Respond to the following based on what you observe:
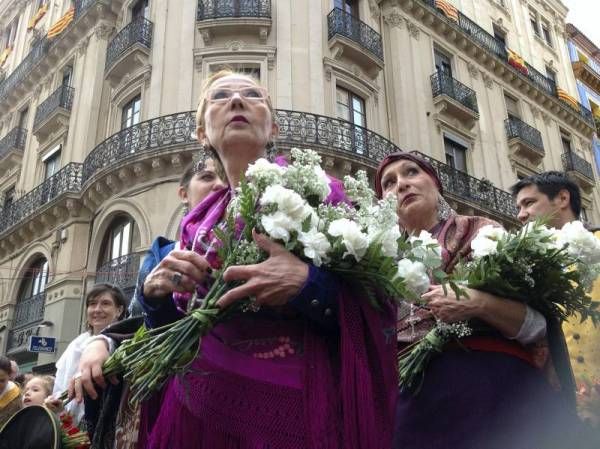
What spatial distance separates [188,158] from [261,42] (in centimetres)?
392

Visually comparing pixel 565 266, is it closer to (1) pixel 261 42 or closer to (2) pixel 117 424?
(2) pixel 117 424

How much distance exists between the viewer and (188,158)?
1252cm

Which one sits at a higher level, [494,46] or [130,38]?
[494,46]

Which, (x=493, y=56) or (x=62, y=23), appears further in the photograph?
(x=493, y=56)

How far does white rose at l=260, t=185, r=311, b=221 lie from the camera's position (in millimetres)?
1515

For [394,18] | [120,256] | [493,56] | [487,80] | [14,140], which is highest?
[493,56]

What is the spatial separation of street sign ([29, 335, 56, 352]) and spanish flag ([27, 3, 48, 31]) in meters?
14.8

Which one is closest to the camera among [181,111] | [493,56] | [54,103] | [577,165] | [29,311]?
[181,111]

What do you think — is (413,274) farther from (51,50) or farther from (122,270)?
(51,50)

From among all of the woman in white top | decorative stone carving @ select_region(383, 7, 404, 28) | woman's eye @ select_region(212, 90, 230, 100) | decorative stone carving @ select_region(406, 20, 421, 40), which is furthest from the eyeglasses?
decorative stone carving @ select_region(406, 20, 421, 40)

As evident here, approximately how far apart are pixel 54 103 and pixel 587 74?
2545cm

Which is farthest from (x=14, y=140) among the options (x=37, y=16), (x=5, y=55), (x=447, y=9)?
(x=447, y=9)

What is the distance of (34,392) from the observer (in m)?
4.83

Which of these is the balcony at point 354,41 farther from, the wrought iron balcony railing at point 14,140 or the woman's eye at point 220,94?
the woman's eye at point 220,94
